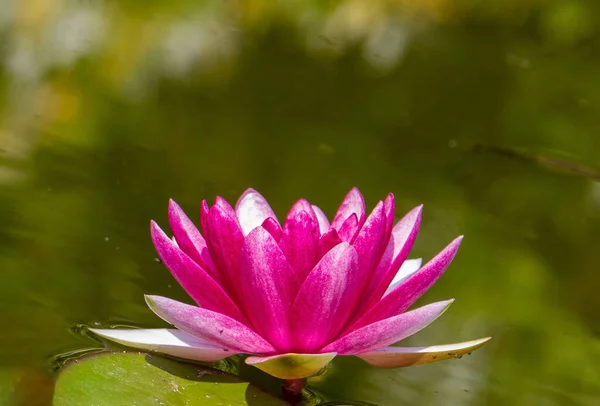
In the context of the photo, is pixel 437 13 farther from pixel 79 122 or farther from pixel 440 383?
pixel 440 383

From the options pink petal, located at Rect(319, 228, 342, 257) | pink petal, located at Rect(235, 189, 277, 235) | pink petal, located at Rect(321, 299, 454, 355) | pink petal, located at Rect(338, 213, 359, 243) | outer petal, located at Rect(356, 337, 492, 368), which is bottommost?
outer petal, located at Rect(356, 337, 492, 368)

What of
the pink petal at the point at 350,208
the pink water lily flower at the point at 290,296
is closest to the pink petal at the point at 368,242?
the pink water lily flower at the point at 290,296

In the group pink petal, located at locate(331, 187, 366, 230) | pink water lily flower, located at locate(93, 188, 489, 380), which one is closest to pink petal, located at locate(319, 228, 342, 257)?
pink water lily flower, located at locate(93, 188, 489, 380)

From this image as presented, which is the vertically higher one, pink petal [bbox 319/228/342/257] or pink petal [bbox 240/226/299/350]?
pink petal [bbox 319/228/342/257]

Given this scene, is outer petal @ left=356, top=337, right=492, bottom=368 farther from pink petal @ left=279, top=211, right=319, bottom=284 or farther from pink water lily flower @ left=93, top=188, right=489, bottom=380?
pink petal @ left=279, top=211, right=319, bottom=284

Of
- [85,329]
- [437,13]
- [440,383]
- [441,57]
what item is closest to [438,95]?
[441,57]

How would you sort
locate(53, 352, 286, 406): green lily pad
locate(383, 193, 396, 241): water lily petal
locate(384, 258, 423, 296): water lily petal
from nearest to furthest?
locate(53, 352, 286, 406): green lily pad → locate(383, 193, 396, 241): water lily petal → locate(384, 258, 423, 296): water lily petal
